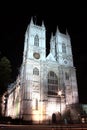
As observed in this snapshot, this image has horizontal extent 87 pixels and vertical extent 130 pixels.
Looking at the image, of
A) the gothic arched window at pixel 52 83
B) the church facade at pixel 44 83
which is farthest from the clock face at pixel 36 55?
the gothic arched window at pixel 52 83

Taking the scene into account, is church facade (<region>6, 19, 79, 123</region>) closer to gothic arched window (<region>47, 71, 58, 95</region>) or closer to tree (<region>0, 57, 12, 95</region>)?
gothic arched window (<region>47, 71, 58, 95</region>)

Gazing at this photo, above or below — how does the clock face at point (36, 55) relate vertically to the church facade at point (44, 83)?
above

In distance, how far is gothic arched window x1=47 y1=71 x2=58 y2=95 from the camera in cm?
4119

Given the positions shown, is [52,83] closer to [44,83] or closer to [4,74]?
[44,83]

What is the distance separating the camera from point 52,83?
1662 inches

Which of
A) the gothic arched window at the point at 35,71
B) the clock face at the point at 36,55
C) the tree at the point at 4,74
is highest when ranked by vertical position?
the clock face at the point at 36,55

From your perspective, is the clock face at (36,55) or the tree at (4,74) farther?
the clock face at (36,55)

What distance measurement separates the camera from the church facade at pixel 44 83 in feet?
123

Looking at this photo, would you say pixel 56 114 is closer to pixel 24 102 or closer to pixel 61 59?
pixel 24 102

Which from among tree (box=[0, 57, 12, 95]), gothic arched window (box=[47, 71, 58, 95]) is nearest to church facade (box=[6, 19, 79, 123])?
gothic arched window (box=[47, 71, 58, 95])

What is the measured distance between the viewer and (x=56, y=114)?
38812 millimetres

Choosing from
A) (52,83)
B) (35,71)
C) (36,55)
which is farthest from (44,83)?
(36,55)

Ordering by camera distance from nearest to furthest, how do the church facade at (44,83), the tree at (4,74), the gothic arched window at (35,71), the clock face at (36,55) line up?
the tree at (4,74) < the church facade at (44,83) < the gothic arched window at (35,71) < the clock face at (36,55)

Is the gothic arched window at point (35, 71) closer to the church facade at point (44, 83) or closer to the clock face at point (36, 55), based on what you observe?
the church facade at point (44, 83)
